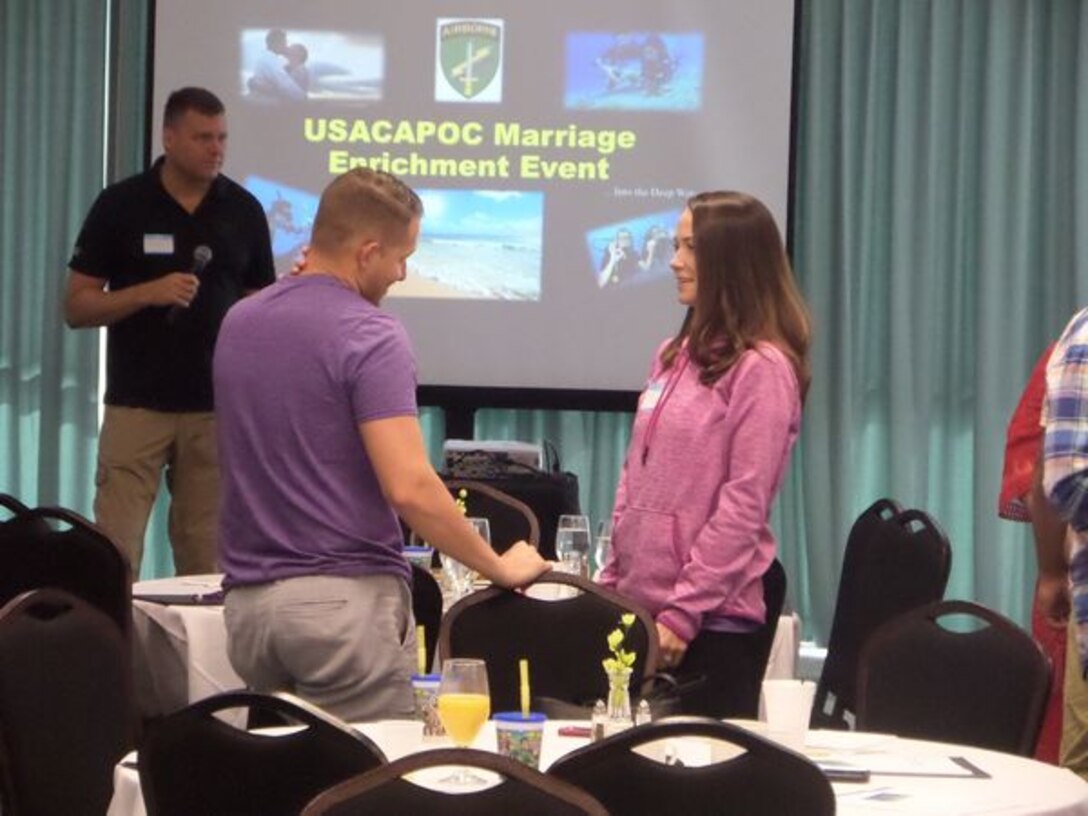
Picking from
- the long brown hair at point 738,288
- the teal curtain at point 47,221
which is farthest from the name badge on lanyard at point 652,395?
the teal curtain at point 47,221

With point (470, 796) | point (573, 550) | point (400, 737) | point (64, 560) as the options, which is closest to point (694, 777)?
point (470, 796)

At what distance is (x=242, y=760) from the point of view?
9.12 feet

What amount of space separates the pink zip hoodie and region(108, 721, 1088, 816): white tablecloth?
498mm

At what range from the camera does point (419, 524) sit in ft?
12.0

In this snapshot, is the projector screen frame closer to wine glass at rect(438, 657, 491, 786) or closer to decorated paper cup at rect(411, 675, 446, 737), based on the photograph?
decorated paper cup at rect(411, 675, 446, 737)

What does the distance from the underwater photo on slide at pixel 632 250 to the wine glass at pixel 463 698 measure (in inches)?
184

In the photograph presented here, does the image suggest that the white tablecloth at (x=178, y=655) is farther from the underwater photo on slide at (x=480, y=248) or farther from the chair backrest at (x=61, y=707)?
the underwater photo on slide at (x=480, y=248)

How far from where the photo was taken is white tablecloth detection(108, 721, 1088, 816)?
10.1 ft

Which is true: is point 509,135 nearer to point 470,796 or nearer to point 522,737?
point 522,737

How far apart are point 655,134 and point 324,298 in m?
4.30

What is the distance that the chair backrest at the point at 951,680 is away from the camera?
392cm

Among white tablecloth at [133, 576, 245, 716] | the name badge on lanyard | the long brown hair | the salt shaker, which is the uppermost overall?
the long brown hair

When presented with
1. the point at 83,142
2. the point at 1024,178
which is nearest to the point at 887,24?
the point at 1024,178

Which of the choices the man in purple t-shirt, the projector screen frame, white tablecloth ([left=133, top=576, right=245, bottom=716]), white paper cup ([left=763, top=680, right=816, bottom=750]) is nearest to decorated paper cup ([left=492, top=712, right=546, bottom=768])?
white paper cup ([left=763, top=680, right=816, bottom=750])
